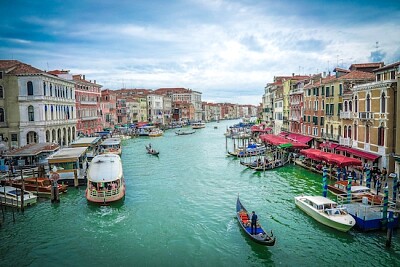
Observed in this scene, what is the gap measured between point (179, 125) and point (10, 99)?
72.2m

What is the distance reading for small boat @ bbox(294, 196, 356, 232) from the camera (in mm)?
14078

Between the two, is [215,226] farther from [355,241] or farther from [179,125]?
[179,125]

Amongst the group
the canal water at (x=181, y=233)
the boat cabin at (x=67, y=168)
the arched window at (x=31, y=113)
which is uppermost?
the arched window at (x=31, y=113)

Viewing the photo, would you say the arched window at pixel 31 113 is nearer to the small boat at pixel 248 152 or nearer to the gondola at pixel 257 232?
the small boat at pixel 248 152

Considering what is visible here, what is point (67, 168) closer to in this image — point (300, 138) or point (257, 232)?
point (257, 232)

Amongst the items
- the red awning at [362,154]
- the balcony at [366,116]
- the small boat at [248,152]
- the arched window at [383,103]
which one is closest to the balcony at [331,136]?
the red awning at [362,154]

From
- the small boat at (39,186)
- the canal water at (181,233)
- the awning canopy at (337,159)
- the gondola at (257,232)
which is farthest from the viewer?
the awning canopy at (337,159)

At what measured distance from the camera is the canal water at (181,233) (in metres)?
12.5

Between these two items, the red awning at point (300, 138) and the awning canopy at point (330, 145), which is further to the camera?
the red awning at point (300, 138)

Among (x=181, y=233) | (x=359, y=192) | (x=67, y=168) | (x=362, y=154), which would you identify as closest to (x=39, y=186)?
(x=67, y=168)

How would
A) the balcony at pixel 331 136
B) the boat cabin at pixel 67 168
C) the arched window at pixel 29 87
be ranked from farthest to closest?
the arched window at pixel 29 87
the balcony at pixel 331 136
the boat cabin at pixel 67 168

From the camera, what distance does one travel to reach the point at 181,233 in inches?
587

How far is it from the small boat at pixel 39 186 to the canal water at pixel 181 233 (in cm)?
68

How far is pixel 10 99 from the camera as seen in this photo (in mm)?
29672
